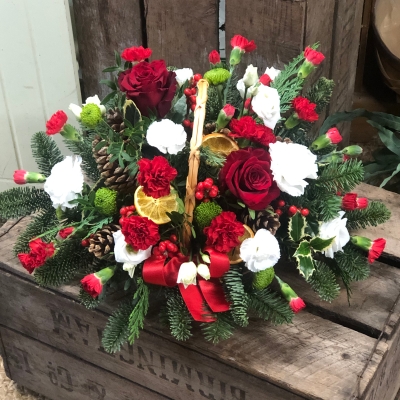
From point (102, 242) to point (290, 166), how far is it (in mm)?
289

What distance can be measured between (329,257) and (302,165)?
0.65 ft

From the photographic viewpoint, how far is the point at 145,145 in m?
0.85

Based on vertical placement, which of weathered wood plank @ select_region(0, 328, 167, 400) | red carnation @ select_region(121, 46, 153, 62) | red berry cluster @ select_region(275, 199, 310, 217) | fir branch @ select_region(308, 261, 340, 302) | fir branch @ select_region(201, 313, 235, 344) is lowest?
weathered wood plank @ select_region(0, 328, 167, 400)

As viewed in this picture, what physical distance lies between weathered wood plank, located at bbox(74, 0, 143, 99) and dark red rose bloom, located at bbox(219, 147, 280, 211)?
0.66 m

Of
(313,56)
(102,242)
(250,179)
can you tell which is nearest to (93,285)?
(102,242)

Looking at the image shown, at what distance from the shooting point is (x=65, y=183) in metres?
0.82

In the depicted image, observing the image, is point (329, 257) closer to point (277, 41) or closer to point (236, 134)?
point (236, 134)

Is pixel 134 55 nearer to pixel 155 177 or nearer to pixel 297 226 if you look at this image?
pixel 155 177

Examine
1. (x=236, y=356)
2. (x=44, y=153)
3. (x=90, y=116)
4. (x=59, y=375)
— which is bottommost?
(x=59, y=375)

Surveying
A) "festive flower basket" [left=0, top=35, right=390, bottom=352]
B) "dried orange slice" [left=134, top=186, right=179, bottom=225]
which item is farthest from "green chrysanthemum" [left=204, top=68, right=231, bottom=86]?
"dried orange slice" [left=134, top=186, right=179, bottom=225]

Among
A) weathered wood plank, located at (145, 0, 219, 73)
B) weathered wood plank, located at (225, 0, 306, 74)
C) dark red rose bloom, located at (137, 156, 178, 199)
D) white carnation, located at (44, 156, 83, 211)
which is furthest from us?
weathered wood plank, located at (145, 0, 219, 73)

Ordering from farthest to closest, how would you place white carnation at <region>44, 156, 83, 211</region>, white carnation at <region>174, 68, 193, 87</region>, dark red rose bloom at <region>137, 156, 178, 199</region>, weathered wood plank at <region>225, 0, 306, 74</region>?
weathered wood plank at <region>225, 0, 306, 74</region> → white carnation at <region>174, 68, 193, 87</region> → white carnation at <region>44, 156, 83, 211</region> → dark red rose bloom at <region>137, 156, 178, 199</region>

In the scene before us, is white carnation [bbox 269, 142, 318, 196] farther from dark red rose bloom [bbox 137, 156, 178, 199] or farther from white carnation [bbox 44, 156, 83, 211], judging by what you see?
white carnation [bbox 44, 156, 83, 211]

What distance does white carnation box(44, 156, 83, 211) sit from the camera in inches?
32.1
